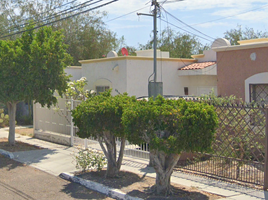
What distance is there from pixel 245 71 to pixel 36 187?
758 centimetres

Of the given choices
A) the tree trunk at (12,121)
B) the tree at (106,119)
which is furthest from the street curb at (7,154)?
the tree at (106,119)

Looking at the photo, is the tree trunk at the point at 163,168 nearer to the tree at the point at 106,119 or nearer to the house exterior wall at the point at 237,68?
the tree at the point at 106,119

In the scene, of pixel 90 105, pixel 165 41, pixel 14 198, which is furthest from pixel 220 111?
pixel 165 41

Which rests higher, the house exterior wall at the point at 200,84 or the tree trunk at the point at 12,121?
the house exterior wall at the point at 200,84

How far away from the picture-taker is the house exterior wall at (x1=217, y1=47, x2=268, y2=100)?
1085 cm

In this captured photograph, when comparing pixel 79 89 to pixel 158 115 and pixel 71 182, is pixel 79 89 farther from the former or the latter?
pixel 158 115

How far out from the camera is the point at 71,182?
8164 mm

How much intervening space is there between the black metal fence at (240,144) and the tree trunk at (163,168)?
131 centimetres

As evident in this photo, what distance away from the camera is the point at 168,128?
245 inches

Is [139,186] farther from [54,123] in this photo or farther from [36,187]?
[54,123]

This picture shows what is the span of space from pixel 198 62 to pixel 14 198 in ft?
45.0

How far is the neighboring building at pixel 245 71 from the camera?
35.4 ft

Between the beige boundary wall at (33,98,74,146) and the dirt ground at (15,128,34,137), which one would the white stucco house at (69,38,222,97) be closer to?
the beige boundary wall at (33,98,74,146)

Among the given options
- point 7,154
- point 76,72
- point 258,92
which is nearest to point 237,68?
point 258,92
